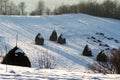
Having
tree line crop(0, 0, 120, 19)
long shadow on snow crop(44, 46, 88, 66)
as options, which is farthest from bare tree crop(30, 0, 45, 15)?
long shadow on snow crop(44, 46, 88, 66)

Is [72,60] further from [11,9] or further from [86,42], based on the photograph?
[11,9]

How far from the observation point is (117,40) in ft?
177

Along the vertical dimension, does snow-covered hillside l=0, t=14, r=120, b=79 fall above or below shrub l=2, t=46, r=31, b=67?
below

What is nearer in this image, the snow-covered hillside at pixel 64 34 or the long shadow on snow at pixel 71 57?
the long shadow on snow at pixel 71 57

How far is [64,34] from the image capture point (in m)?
52.1

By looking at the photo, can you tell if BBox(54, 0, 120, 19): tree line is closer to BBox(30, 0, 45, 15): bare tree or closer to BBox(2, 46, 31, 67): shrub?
BBox(30, 0, 45, 15): bare tree

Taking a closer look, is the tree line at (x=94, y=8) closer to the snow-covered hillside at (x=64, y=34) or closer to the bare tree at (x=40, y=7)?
the bare tree at (x=40, y=7)

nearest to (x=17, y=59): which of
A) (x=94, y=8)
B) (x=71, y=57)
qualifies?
(x=71, y=57)

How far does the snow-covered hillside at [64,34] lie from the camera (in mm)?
35562

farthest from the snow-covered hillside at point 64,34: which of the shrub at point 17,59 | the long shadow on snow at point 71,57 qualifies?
the shrub at point 17,59

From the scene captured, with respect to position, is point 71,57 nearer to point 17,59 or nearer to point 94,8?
point 17,59

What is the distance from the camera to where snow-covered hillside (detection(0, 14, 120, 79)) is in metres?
35.6

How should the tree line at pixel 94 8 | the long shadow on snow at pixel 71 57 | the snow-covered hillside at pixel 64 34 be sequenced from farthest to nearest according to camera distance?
the tree line at pixel 94 8 < the snow-covered hillside at pixel 64 34 < the long shadow on snow at pixel 71 57

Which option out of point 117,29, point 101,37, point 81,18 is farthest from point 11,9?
point 101,37
